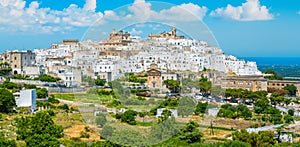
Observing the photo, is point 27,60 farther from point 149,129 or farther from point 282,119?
point 149,129

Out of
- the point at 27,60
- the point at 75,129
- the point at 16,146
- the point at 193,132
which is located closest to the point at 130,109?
the point at 193,132

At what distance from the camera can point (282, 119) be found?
11195 millimetres

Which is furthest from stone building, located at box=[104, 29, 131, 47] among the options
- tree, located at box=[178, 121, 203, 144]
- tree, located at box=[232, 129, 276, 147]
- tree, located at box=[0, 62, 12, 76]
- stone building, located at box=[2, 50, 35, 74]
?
stone building, located at box=[2, 50, 35, 74]

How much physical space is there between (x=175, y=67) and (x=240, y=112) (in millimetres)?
2165

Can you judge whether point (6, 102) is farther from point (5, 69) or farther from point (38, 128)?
point (5, 69)

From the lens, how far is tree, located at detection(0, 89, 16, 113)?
32.9ft

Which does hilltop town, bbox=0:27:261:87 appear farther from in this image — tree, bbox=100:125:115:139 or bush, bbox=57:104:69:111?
tree, bbox=100:125:115:139

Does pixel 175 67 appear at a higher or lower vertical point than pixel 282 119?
higher

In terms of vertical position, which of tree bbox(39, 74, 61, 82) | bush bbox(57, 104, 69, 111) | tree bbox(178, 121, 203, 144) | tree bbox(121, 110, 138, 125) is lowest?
tree bbox(178, 121, 203, 144)

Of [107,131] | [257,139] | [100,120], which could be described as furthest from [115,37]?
[257,139]

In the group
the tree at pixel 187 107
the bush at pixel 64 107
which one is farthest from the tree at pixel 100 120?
the bush at pixel 64 107

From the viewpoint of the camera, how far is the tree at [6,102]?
32.9 feet

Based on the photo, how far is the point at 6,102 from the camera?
1010 centimetres

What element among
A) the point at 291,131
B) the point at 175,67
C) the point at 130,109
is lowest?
the point at 291,131
